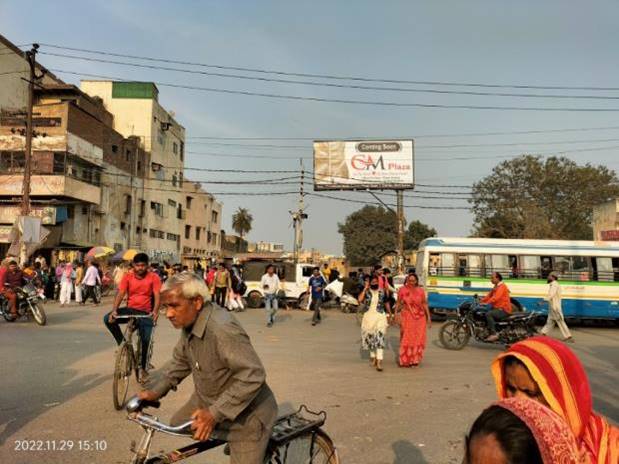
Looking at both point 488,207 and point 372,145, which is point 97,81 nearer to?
point 372,145

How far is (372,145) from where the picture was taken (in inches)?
1336

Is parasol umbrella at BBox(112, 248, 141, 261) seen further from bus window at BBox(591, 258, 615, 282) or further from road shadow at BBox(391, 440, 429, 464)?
road shadow at BBox(391, 440, 429, 464)

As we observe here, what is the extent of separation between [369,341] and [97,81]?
46.6 m

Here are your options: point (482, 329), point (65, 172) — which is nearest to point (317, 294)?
point (482, 329)

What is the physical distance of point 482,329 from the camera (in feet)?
38.3

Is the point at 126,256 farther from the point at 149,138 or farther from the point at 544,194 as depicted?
the point at 544,194

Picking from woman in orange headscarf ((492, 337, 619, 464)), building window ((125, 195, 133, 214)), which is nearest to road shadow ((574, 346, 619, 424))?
woman in orange headscarf ((492, 337, 619, 464))

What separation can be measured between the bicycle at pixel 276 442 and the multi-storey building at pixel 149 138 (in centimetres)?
4380

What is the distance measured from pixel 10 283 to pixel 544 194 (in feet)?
114

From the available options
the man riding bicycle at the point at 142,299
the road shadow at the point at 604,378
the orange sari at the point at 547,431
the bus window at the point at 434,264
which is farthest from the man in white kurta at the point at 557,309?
the orange sari at the point at 547,431

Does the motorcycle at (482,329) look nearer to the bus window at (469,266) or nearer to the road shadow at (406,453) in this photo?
the bus window at (469,266)

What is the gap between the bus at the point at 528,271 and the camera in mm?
17922

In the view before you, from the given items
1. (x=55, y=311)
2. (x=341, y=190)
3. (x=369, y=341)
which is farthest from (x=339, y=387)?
(x=341, y=190)

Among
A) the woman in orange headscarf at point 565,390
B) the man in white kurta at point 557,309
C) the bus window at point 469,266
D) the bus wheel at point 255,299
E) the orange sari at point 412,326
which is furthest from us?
the bus wheel at point 255,299
